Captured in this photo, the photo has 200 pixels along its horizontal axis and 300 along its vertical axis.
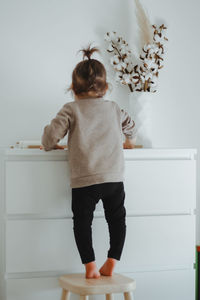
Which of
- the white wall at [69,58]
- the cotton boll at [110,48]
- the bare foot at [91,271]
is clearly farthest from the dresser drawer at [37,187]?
the cotton boll at [110,48]

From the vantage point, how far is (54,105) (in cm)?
224

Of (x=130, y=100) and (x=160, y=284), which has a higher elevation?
(x=130, y=100)

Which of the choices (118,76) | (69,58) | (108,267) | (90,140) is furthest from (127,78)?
(108,267)

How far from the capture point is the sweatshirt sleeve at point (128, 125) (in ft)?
5.90

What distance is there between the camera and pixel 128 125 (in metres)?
1.83

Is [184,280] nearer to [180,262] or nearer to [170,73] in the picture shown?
[180,262]

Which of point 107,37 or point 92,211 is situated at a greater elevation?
point 107,37

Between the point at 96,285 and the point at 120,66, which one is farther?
the point at 120,66

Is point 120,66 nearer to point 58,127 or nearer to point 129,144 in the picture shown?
point 129,144

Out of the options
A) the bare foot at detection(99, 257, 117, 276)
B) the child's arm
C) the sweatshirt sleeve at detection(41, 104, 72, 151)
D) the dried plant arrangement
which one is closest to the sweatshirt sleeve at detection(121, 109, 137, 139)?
the child's arm

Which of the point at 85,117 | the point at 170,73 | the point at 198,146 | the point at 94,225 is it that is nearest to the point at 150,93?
the point at 170,73

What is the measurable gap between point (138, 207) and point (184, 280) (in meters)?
0.38

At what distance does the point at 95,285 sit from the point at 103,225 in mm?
337

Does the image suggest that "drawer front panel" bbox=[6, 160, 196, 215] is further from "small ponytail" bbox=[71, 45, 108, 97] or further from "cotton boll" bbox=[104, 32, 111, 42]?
"cotton boll" bbox=[104, 32, 111, 42]
